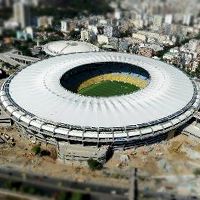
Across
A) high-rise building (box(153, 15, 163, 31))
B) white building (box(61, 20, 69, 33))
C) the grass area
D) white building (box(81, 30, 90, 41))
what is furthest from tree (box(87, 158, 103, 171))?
high-rise building (box(153, 15, 163, 31))

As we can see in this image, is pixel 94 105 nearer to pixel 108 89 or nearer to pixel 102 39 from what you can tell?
pixel 108 89

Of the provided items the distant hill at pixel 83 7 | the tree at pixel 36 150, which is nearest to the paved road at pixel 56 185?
the tree at pixel 36 150

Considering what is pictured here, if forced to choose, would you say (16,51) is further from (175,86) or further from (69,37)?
(175,86)

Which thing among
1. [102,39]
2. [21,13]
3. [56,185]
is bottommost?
[56,185]

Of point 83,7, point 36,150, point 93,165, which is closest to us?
point 93,165

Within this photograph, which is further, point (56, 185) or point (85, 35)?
point (85, 35)

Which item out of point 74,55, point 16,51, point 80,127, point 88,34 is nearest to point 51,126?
point 80,127

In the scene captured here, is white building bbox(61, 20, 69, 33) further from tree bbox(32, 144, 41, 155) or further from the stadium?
tree bbox(32, 144, 41, 155)

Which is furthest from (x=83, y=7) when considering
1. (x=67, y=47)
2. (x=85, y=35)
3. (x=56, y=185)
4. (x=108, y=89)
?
(x=56, y=185)
